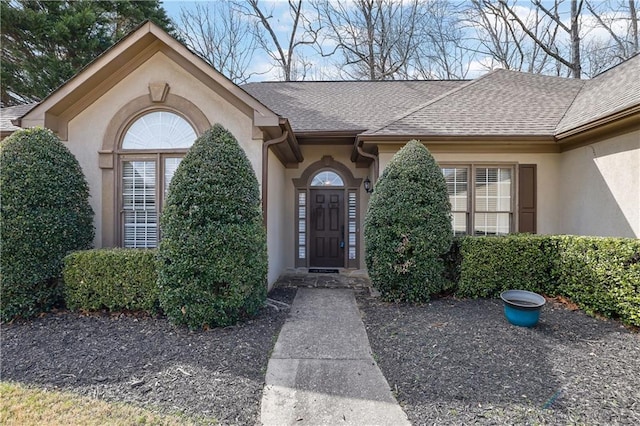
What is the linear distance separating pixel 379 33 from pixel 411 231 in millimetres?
16165

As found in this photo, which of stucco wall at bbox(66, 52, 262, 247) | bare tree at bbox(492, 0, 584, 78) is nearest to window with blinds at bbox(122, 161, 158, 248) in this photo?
stucco wall at bbox(66, 52, 262, 247)

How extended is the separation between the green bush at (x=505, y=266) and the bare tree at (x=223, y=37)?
17.0 m

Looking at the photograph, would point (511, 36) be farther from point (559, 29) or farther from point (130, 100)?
point (130, 100)

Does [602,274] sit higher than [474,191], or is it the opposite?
[474,191]

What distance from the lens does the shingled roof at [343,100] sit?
8.35m

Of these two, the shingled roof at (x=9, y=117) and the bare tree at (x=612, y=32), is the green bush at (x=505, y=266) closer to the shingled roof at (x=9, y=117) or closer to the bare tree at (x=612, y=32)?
the shingled roof at (x=9, y=117)

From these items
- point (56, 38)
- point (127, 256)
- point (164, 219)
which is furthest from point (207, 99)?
point (56, 38)

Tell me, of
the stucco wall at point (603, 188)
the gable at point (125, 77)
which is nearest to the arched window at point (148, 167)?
the gable at point (125, 77)

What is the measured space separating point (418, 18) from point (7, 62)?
1946 centimetres

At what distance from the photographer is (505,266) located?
19.5ft

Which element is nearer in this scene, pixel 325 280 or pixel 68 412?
pixel 68 412

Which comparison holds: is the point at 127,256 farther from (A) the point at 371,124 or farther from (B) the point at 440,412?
(A) the point at 371,124

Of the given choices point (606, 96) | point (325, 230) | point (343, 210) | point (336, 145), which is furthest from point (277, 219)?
point (606, 96)

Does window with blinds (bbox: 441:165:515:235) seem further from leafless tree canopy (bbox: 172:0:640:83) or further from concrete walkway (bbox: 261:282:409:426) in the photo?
leafless tree canopy (bbox: 172:0:640:83)
